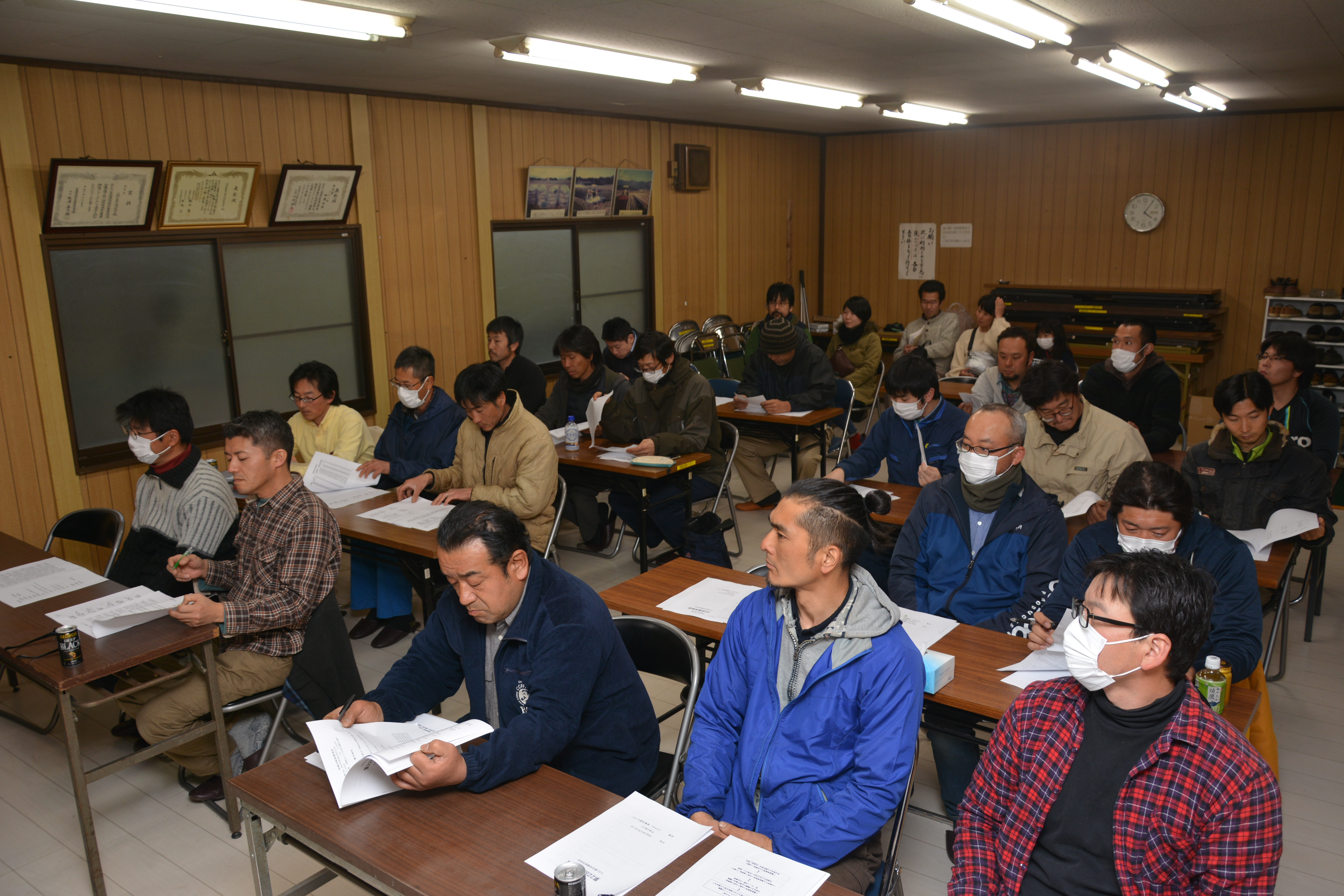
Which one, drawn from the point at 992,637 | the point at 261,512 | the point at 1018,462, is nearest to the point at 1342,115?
the point at 1018,462

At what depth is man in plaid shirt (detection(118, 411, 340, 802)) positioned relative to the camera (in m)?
3.20

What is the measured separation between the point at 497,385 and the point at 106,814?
230 cm

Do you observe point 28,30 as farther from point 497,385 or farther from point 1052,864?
point 1052,864

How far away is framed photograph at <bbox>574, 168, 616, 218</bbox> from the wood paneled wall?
403 cm

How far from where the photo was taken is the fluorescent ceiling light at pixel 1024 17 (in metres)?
3.97

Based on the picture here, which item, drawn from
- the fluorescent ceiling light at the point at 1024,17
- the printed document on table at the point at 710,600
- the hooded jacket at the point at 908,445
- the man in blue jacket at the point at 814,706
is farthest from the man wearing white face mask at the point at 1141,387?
the man in blue jacket at the point at 814,706

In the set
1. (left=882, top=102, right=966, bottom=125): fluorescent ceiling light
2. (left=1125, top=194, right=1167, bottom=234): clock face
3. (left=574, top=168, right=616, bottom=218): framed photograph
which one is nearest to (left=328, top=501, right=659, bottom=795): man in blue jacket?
(left=574, top=168, right=616, bottom=218): framed photograph

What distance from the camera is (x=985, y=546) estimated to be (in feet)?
10.7

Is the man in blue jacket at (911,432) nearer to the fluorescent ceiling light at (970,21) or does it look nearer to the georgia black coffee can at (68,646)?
the fluorescent ceiling light at (970,21)

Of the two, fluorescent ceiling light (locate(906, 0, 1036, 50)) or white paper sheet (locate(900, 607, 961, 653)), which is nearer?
white paper sheet (locate(900, 607, 961, 653))

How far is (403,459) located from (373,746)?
3.16 m

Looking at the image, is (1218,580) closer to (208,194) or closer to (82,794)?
(82,794)

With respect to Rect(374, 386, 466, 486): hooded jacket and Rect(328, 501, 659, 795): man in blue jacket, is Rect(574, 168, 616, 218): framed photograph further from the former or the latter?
Rect(328, 501, 659, 795): man in blue jacket

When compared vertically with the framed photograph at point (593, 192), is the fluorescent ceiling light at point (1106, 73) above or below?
above
